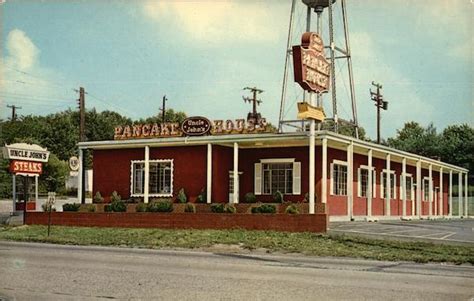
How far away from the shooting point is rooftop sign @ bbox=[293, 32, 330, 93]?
25250mm

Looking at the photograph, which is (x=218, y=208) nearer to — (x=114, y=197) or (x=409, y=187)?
(x=114, y=197)

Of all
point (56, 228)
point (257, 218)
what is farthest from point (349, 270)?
point (56, 228)

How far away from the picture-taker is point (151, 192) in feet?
107

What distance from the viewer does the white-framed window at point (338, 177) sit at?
102 ft

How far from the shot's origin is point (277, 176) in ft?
104

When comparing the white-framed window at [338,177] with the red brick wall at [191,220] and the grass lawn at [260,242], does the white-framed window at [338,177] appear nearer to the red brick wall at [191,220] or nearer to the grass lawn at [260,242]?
the red brick wall at [191,220]

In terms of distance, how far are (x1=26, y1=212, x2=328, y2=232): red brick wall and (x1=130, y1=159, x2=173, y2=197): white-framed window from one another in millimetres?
3836

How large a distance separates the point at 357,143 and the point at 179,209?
8374 millimetres

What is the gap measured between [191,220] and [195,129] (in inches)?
229

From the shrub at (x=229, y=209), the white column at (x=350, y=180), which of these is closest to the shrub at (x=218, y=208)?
the shrub at (x=229, y=209)

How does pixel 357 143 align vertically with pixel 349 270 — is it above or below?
above

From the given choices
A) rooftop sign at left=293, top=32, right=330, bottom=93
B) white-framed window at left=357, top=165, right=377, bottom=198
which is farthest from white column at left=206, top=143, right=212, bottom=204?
white-framed window at left=357, top=165, right=377, bottom=198

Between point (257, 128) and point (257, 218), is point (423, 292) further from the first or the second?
point (257, 128)

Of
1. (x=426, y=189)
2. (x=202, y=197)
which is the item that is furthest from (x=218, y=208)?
(x=426, y=189)
